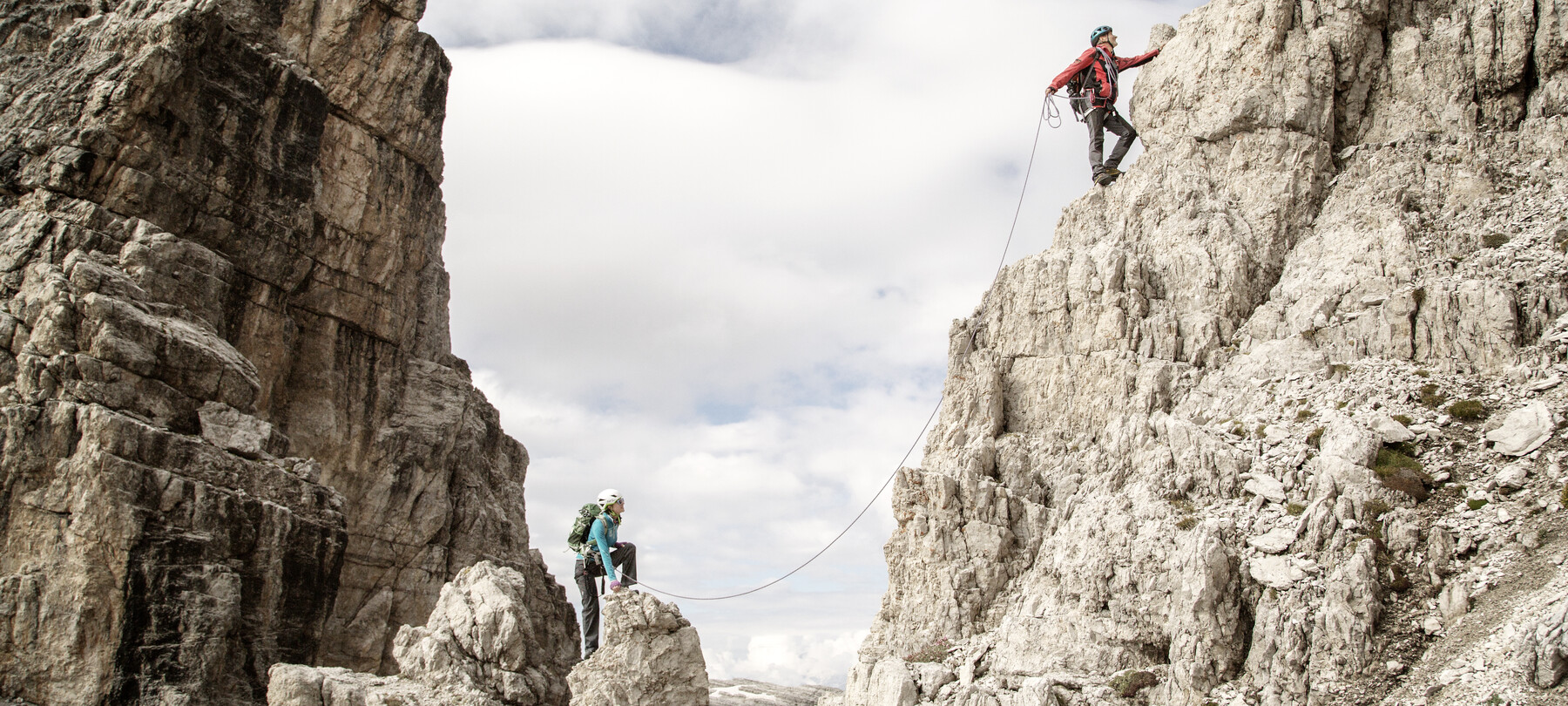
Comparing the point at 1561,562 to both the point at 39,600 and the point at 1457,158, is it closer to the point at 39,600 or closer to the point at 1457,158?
the point at 1457,158

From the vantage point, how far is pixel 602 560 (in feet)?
63.2

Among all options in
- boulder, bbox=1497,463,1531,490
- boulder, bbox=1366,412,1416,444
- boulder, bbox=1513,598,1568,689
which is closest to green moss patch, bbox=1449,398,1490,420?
boulder, bbox=1366,412,1416,444

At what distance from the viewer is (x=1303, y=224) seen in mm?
27562

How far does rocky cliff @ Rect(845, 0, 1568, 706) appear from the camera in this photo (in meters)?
19.1

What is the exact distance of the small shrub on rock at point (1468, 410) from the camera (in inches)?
835

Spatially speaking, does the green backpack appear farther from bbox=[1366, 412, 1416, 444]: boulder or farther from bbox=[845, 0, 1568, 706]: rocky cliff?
bbox=[1366, 412, 1416, 444]: boulder

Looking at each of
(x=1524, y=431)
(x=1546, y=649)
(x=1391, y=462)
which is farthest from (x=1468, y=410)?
(x=1546, y=649)

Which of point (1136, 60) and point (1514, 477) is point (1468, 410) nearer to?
point (1514, 477)

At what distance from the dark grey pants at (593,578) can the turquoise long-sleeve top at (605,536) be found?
0.19m

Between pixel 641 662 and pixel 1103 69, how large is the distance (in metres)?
23.6

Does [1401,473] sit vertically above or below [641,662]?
above

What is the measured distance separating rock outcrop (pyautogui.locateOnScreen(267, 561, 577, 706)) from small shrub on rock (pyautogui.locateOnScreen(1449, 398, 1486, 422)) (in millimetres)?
18116

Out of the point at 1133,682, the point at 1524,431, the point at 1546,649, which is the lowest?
the point at 1133,682

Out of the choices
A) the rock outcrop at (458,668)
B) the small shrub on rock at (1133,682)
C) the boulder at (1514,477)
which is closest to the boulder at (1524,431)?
the boulder at (1514,477)
